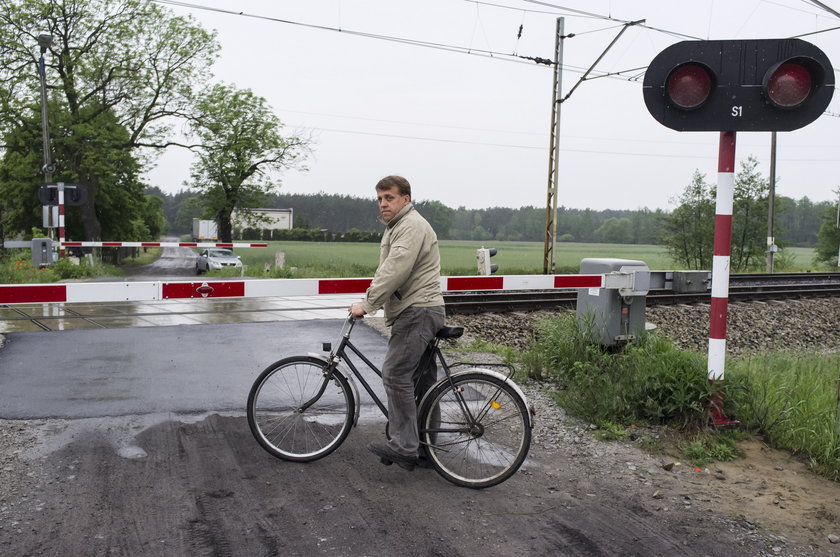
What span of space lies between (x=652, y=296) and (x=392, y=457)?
39.9ft

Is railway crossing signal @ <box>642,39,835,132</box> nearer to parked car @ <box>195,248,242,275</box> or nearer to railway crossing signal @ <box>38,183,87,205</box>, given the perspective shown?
railway crossing signal @ <box>38,183,87,205</box>

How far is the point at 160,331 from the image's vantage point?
9906 mm

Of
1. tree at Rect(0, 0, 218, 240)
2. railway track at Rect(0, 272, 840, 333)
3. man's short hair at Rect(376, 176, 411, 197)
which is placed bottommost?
railway track at Rect(0, 272, 840, 333)

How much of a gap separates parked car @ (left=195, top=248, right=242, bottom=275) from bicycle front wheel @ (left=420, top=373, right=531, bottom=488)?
27.0 meters

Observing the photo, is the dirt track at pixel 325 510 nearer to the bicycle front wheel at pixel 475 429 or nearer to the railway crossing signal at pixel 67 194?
the bicycle front wheel at pixel 475 429

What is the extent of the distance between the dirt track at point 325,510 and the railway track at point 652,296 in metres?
8.02

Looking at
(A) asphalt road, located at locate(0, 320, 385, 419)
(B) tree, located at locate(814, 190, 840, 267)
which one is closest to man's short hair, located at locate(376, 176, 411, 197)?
(A) asphalt road, located at locate(0, 320, 385, 419)

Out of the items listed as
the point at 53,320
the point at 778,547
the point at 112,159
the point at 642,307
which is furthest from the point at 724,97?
the point at 112,159

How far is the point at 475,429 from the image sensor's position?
4.72 m

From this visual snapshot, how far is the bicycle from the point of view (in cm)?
460

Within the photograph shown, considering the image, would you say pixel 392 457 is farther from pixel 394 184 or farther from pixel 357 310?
pixel 394 184

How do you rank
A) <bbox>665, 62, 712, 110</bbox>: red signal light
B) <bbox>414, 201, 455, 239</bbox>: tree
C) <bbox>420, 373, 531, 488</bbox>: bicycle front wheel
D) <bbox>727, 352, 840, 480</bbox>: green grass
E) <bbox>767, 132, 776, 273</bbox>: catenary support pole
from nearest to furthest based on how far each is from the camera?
<bbox>420, 373, 531, 488</bbox>: bicycle front wheel < <bbox>727, 352, 840, 480</bbox>: green grass < <bbox>665, 62, 712, 110</bbox>: red signal light < <bbox>767, 132, 776, 273</bbox>: catenary support pole < <bbox>414, 201, 455, 239</bbox>: tree

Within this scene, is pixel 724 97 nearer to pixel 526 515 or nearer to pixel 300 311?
pixel 526 515

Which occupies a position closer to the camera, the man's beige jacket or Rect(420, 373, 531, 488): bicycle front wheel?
the man's beige jacket
